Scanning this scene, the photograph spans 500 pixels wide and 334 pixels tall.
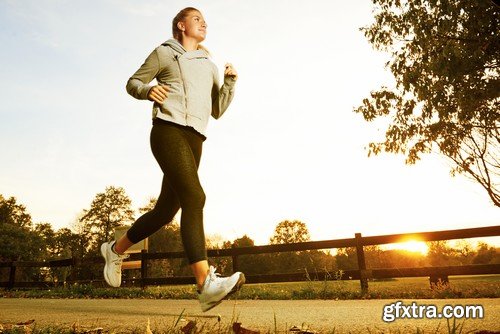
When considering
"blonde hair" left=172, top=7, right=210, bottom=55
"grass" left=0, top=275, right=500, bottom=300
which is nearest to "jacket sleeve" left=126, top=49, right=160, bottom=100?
"blonde hair" left=172, top=7, right=210, bottom=55

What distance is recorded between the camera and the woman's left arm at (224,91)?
3094 mm

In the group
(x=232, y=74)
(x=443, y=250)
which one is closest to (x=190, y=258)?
(x=232, y=74)

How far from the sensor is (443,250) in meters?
14.4

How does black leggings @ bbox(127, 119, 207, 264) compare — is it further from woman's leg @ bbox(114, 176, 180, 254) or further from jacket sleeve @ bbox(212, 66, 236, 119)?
jacket sleeve @ bbox(212, 66, 236, 119)

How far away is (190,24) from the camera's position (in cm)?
294

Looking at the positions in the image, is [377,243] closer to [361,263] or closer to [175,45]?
[361,263]

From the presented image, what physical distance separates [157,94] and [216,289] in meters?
1.30

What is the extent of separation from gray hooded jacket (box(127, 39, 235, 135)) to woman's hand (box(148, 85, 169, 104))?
0.04m

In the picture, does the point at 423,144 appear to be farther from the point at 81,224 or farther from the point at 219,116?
the point at 81,224

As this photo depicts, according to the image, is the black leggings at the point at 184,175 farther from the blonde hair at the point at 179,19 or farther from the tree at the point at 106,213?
the tree at the point at 106,213

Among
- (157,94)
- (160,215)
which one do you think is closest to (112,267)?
(160,215)

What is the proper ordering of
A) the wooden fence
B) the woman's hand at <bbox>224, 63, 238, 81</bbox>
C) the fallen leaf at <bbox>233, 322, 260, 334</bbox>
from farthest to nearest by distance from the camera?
1. the wooden fence
2. the woman's hand at <bbox>224, 63, 238, 81</bbox>
3. the fallen leaf at <bbox>233, 322, 260, 334</bbox>

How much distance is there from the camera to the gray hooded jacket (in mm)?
2648

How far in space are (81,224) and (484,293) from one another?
159 feet
